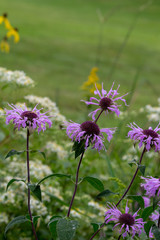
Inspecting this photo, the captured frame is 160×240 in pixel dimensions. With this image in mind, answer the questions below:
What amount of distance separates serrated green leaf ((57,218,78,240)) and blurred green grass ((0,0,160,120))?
2441 mm

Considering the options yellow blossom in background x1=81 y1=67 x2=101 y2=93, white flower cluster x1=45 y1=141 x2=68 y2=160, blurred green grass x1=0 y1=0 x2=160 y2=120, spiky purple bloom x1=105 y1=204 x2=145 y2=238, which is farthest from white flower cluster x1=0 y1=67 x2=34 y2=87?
blurred green grass x1=0 y1=0 x2=160 y2=120

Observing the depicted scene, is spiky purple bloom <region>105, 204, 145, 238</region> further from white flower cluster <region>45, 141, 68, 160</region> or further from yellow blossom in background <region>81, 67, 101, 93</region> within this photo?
yellow blossom in background <region>81, 67, 101, 93</region>

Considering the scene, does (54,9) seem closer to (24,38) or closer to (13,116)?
(24,38)

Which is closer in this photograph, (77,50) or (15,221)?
(15,221)

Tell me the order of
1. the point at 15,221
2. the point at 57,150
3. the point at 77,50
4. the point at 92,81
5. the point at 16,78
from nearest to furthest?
the point at 15,221
the point at 16,78
the point at 57,150
the point at 92,81
the point at 77,50

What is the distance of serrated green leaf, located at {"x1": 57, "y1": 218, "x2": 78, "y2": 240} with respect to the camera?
0.66m

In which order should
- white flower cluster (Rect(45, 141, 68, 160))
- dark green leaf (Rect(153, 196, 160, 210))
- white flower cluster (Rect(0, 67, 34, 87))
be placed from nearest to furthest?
dark green leaf (Rect(153, 196, 160, 210))
white flower cluster (Rect(0, 67, 34, 87))
white flower cluster (Rect(45, 141, 68, 160))

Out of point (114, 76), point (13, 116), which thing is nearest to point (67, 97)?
point (114, 76)

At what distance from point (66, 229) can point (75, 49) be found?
17.3 feet

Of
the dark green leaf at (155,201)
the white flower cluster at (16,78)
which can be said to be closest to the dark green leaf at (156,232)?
the dark green leaf at (155,201)

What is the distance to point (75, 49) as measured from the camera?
5.82 m

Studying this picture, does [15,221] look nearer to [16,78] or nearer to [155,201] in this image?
[155,201]

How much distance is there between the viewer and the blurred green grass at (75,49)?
441 cm

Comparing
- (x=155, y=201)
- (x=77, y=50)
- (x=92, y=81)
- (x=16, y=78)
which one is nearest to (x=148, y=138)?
(x=155, y=201)
